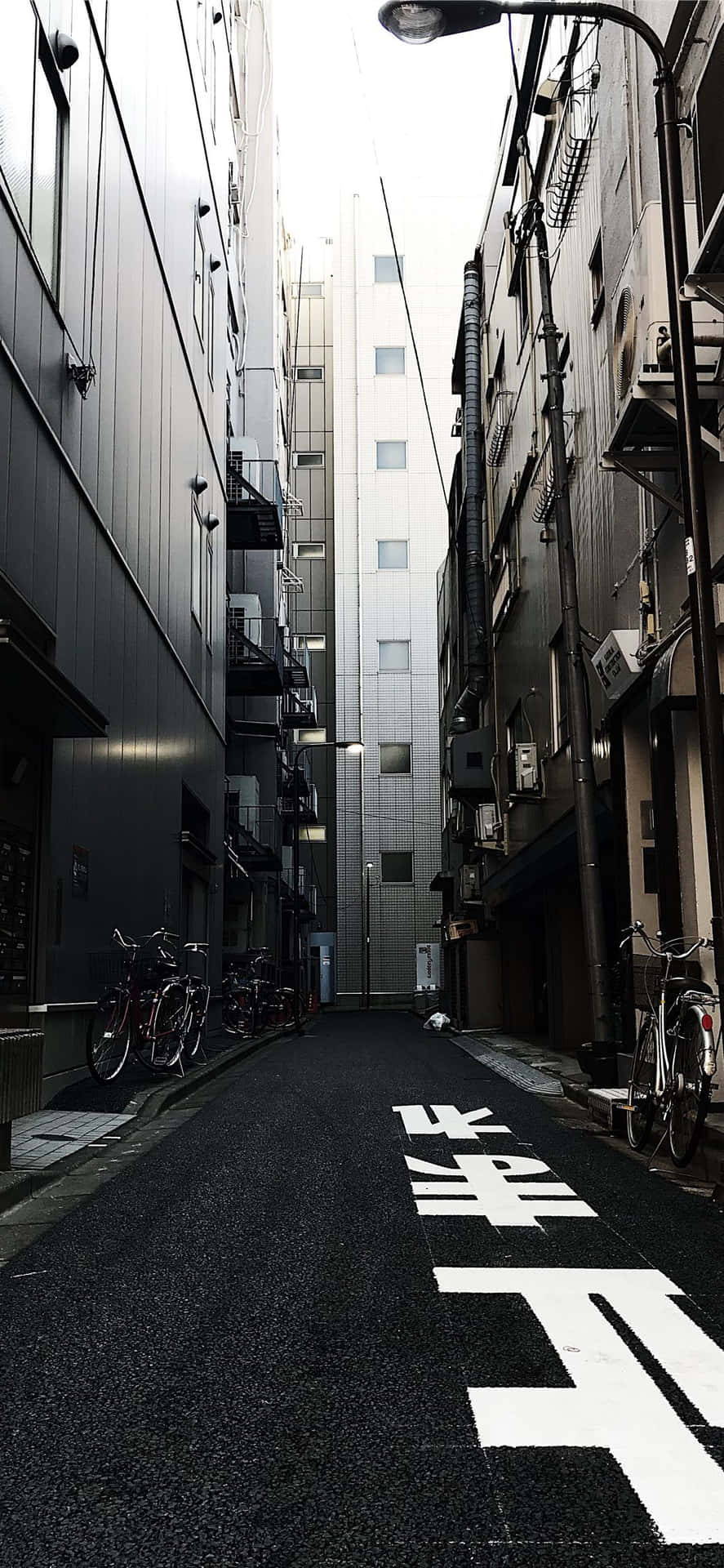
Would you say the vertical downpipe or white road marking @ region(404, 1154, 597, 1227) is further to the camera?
the vertical downpipe

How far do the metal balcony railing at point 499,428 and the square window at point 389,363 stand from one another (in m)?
28.8

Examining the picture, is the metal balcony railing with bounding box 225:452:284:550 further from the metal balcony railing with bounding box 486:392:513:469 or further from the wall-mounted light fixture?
the wall-mounted light fixture

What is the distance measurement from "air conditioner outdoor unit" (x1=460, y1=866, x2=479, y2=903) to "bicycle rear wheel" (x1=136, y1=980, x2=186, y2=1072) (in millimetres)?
13958

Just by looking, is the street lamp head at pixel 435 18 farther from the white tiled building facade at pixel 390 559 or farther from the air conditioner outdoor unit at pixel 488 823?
the white tiled building facade at pixel 390 559

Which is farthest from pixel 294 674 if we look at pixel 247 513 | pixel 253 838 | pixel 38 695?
pixel 38 695

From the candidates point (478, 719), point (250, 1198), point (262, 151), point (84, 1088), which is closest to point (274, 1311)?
point (250, 1198)

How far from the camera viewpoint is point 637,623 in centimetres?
1120

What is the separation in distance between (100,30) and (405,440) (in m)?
40.9

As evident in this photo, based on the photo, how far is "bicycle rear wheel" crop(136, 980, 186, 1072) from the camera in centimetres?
1193

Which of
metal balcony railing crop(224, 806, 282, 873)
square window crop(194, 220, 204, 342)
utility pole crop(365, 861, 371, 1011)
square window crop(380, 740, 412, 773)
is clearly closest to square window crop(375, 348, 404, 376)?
square window crop(380, 740, 412, 773)

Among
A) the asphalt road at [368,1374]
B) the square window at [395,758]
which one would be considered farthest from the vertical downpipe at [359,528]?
the asphalt road at [368,1374]

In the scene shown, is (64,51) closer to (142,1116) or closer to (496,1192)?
(142,1116)

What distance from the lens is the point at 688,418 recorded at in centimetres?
675

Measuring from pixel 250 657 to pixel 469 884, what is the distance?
6.98m
